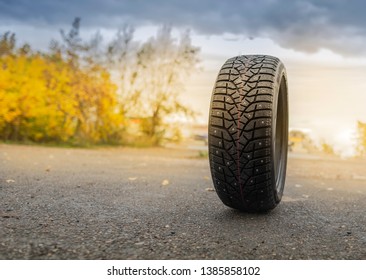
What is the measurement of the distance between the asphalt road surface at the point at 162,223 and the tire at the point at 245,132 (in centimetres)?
28

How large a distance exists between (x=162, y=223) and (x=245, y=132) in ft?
2.95

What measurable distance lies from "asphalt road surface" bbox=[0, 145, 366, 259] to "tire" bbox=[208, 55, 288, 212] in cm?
28

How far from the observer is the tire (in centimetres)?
293

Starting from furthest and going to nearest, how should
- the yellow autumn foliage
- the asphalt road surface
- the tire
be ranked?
1. the yellow autumn foliage
2. the tire
3. the asphalt road surface

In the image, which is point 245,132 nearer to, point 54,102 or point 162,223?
point 162,223

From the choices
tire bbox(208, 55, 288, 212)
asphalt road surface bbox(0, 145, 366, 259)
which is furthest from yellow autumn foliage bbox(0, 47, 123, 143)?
tire bbox(208, 55, 288, 212)

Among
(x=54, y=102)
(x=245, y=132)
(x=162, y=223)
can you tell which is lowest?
(x=162, y=223)

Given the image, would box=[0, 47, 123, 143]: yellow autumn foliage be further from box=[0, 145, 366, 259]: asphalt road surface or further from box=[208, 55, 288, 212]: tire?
box=[208, 55, 288, 212]: tire

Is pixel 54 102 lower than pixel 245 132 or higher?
higher

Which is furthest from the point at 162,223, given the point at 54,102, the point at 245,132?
the point at 54,102

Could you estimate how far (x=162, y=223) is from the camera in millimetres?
3014

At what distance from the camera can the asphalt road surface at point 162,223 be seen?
2344 millimetres

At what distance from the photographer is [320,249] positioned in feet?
8.14

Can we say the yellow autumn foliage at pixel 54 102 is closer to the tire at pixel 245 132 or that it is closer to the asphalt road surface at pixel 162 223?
the asphalt road surface at pixel 162 223
